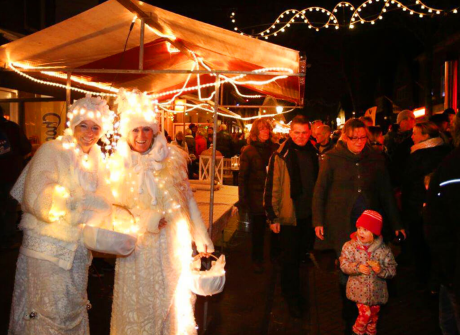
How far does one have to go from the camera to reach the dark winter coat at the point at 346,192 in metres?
4.53

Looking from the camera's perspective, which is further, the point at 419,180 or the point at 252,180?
the point at 252,180

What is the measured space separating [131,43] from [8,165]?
349 cm

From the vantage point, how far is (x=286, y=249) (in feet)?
17.0

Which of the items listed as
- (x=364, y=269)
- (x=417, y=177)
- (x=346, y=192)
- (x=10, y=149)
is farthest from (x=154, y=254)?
(x=10, y=149)

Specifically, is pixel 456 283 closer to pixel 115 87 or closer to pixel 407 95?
pixel 115 87

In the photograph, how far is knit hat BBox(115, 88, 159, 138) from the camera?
3646 mm

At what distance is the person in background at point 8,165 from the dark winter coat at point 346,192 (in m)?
5.00

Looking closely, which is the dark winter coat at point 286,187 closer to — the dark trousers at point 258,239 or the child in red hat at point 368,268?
the child in red hat at point 368,268

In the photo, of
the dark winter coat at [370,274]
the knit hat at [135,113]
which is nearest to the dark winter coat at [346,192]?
the dark winter coat at [370,274]

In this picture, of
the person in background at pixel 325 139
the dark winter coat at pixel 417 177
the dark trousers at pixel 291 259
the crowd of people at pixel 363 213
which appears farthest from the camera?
the person in background at pixel 325 139

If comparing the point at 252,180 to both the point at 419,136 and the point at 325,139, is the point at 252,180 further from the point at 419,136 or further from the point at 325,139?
the point at 419,136

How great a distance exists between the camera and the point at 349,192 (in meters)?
4.55

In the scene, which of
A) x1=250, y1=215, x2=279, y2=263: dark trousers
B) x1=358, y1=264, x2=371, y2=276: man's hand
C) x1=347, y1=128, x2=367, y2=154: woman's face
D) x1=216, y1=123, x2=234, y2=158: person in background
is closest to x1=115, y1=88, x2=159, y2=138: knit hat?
x1=347, y1=128, x2=367, y2=154: woman's face

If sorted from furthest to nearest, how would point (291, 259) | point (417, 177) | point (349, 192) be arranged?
point (417, 177)
point (291, 259)
point (349, 192)
